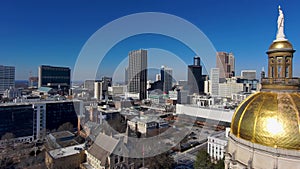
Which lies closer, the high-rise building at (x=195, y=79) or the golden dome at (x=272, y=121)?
the golden dome at (x=272, y=121)

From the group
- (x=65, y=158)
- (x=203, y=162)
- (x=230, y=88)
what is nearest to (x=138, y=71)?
(x=230, y=88)

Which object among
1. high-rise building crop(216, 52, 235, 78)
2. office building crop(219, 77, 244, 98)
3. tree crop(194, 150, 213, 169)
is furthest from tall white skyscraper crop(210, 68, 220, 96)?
tree crop(194, 150, 213, 169)

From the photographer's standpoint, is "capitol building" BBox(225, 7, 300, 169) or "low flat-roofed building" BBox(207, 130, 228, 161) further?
"low flat-roofed building" BBox(207, 130, 228, 161)

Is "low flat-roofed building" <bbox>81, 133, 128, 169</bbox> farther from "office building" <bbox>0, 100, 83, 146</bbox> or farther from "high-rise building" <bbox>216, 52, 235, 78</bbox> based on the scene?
"high-rise building" <bbox>216, 52, 235, 78</bbox>

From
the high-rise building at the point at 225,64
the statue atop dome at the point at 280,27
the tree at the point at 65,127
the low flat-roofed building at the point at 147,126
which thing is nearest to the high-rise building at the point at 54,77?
the tree at the point at 65,127

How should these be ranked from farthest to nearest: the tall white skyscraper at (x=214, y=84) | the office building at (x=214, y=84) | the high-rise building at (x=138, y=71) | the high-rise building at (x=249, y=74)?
the high-rise building at (x=249, y=74)
the office building at (x=214, y=84)
the tall white skyscraper at (x=214, y=84)
the high-rise building at (x=138, y=71)

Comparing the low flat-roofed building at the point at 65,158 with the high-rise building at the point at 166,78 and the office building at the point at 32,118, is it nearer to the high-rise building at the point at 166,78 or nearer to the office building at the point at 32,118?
the office building at the point at 32,118

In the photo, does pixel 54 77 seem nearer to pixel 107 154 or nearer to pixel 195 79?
pixel 195 79
